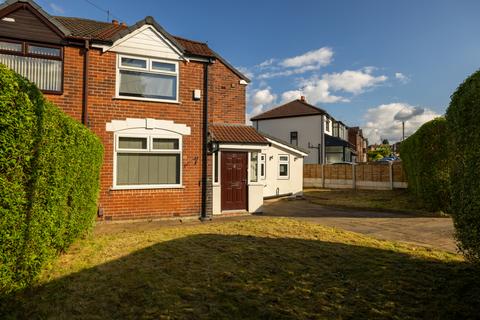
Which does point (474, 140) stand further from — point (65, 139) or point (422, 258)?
point (65, 139)

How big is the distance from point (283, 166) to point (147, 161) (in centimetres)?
1095

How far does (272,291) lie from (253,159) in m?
9.68

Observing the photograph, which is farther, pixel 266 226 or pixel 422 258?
pixel 266 226

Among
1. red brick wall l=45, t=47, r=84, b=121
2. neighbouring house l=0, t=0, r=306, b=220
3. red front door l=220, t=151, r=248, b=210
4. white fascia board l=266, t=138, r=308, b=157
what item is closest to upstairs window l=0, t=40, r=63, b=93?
neighbouring house l=0, t=0, r=306, b=220

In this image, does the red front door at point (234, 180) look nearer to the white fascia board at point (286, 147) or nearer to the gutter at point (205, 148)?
the gutter at point (205, 148)

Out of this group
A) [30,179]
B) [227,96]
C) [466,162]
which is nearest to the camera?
[30,179]

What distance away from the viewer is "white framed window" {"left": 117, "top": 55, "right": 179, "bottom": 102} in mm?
9797

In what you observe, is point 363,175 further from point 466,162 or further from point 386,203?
point 466,162

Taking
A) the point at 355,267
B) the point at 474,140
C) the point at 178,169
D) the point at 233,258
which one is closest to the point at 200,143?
the point at 178,169

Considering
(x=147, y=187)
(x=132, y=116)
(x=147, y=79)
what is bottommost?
(x=147, y=187)

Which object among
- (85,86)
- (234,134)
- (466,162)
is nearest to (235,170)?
(234,134)

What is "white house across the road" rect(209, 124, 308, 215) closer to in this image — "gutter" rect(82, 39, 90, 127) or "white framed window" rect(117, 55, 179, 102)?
"white framed window" rect(117, 55, 179, 102)

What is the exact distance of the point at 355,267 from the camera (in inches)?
208

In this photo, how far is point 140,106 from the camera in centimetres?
988
